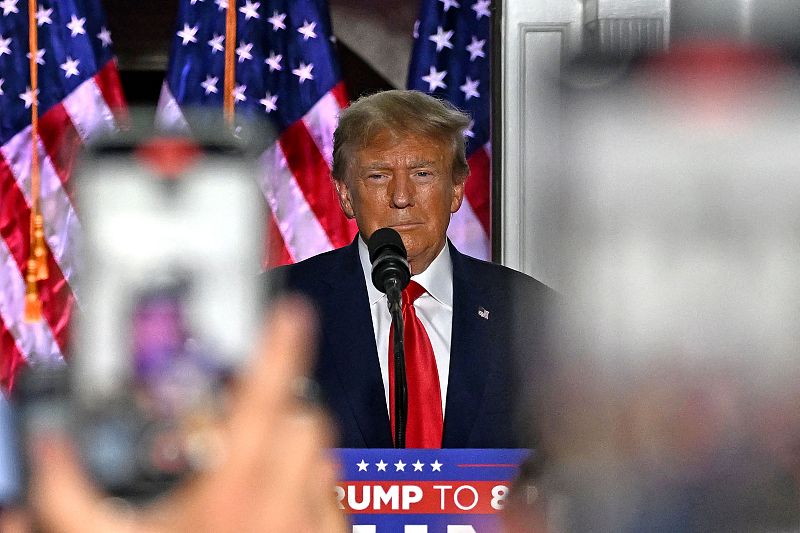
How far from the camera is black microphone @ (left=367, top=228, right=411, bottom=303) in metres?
1.16

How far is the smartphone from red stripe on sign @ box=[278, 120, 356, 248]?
2327mm

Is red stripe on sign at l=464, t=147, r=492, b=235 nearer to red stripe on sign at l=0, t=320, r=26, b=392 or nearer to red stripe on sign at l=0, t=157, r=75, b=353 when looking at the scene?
red stripe on sign at l=0, t=157, r=75, b=353

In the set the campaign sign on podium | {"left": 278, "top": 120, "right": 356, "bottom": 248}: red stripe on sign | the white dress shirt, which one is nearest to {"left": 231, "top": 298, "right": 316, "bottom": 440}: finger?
the campaign sign on podium

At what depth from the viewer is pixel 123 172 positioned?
1.60 ft

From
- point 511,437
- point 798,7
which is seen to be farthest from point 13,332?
point 798,7

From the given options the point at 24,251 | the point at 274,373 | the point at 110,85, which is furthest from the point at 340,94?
the point at 274,373

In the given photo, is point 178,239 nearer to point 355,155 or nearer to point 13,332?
point 355,155

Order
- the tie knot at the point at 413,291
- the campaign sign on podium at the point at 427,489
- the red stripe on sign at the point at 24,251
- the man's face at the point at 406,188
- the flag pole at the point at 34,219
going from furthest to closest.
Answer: the red stripe on sign at the point at 24,251
the flag pole at the point at 34,219
the man's face at the point at 406,188
the tie knot at the point at 413,291
the campaign sign on podium at the point at 427,489

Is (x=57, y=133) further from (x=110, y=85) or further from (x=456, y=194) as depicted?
(x=456, y=194)

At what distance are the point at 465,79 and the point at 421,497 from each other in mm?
2021

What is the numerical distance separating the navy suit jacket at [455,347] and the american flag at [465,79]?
100 cm

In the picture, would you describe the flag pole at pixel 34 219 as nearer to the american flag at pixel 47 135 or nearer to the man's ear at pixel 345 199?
the american flag at pixel 47 135

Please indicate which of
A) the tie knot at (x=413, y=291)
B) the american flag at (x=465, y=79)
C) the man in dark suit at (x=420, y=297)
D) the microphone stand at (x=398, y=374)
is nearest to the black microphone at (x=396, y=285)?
the microphone stand at (x=398, y=374)

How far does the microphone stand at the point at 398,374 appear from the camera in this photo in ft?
3.55
